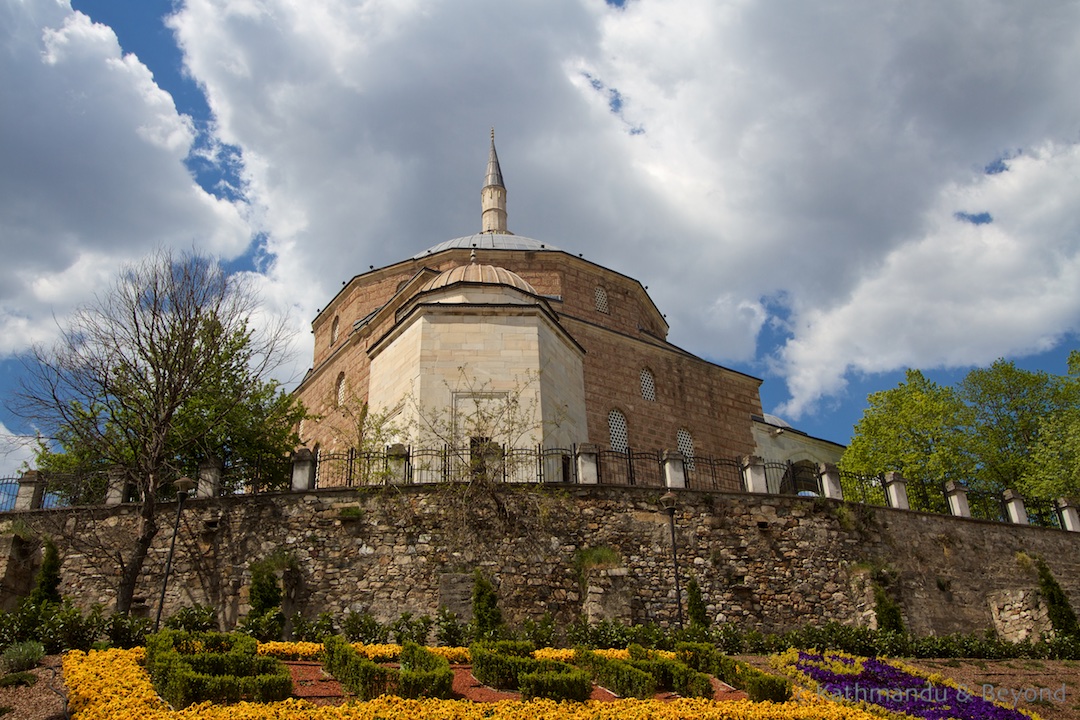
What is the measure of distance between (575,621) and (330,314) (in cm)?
1633

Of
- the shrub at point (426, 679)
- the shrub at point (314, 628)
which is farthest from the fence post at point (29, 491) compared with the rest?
the shrub at point (426, 679)

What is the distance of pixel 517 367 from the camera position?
749 inches

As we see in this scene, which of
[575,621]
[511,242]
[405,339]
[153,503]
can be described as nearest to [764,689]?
[575,621]

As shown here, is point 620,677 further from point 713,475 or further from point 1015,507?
point 1015,507

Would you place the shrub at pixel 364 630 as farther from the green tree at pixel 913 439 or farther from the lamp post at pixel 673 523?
the green tree at pixel 913 439

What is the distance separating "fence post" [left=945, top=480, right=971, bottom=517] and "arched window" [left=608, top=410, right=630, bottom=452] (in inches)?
316

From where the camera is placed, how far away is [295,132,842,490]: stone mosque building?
18.5 metres

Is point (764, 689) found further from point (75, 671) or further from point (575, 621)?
point (75, 671)

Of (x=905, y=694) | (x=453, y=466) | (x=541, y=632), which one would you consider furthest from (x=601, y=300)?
(x=905, y=694)

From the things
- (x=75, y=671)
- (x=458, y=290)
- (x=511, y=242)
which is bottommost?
(x=75, y=671)

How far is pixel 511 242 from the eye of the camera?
2661cm

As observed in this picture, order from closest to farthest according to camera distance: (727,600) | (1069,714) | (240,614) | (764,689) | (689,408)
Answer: (764,689), (1069,714), (240,614), (727,600), (689,408)

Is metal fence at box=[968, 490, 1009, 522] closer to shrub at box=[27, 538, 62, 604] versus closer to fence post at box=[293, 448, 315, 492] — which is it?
fence post at box=[293, 448, 315, 492]

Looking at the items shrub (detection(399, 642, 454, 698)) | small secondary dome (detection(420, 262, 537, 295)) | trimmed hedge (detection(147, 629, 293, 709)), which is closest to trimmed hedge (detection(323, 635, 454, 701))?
shrub (detection(399, 642, 454, 698))
